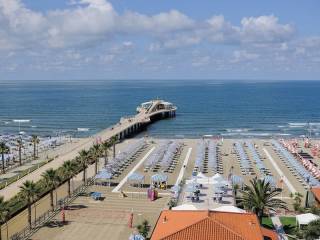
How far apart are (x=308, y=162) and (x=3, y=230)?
38.1 meters

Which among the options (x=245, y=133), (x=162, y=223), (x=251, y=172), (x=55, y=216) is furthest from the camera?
(x=245, y=133)

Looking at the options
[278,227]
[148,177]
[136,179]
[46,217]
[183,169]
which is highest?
[136,179]

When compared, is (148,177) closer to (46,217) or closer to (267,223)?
(46,217)

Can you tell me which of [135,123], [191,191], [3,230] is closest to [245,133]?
[135,123]

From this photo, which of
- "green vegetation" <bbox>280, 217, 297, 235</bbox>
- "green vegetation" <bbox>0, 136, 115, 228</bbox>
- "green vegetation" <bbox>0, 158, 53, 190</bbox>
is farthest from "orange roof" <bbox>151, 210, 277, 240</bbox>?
"green vegetation" <bbox>0, 158, 53, 190</bbox>

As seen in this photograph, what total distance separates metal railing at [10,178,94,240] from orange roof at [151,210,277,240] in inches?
453

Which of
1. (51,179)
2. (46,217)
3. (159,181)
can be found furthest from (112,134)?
(46,217)

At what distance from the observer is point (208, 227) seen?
23938mm

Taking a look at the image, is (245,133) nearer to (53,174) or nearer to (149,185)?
(149,185)

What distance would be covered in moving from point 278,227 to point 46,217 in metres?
18.8

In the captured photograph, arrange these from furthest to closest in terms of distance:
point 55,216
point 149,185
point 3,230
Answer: point 149,185 < point 55,216 < point 3,230

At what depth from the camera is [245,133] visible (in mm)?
93250

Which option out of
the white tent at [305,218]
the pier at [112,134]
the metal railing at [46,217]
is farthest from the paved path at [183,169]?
the white tent at [305,218]

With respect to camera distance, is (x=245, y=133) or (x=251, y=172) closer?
(x=251, y=172)
